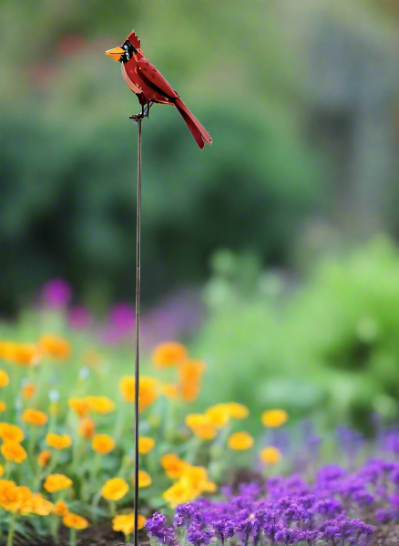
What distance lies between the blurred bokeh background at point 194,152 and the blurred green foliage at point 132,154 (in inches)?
0.6

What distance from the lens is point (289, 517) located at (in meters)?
1.06

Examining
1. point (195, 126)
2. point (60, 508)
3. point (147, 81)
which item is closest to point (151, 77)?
point (147, 81)

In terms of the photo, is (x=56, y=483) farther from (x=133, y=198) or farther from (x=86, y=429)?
(x=133, y=198)

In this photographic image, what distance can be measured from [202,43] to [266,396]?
473cm

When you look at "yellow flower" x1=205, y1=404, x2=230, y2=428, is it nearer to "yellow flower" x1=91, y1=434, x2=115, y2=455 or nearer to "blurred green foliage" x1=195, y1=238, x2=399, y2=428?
"yellow flower" x1=91, y1=434, x2=115, y2=455

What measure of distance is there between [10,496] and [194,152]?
4.90 m

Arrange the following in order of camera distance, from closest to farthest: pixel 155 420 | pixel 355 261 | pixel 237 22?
pixel 155 420 < pixel 355 261 < pixel 237 22

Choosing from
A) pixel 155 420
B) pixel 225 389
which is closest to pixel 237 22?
pixel 225 389

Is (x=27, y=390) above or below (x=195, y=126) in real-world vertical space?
below

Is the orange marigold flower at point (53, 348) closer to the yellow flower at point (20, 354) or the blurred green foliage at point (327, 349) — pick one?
the yellow flower at point (20, 354)

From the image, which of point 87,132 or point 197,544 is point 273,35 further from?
point 197,544

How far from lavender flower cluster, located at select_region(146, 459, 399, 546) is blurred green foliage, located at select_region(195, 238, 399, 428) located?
43.3 inches

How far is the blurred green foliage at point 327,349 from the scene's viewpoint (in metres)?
2.61

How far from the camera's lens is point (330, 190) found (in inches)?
267
